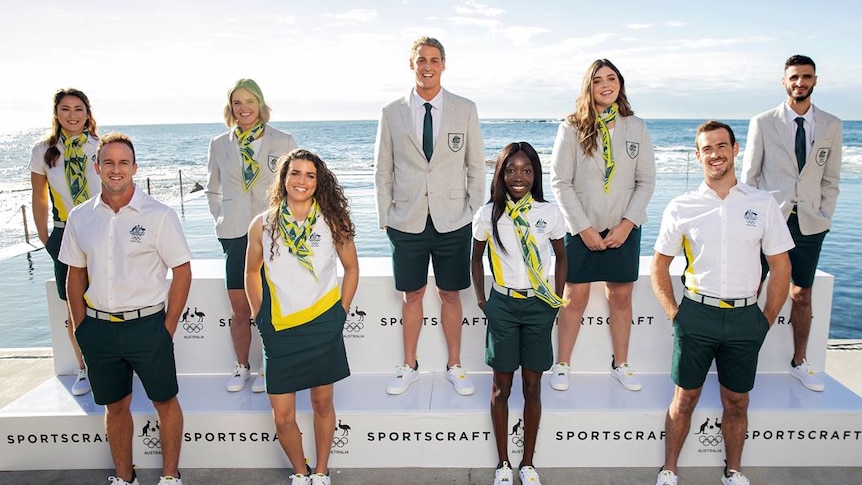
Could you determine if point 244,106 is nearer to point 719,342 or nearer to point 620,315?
point 620,315

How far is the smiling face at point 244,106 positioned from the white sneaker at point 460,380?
1.69 m

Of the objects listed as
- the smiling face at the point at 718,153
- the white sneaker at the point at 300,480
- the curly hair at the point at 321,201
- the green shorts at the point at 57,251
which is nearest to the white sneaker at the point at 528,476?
the white sneaker at the point at 300,480

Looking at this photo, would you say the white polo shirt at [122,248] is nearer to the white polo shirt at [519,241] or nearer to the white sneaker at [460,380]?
the white polo shirt at [519,241]

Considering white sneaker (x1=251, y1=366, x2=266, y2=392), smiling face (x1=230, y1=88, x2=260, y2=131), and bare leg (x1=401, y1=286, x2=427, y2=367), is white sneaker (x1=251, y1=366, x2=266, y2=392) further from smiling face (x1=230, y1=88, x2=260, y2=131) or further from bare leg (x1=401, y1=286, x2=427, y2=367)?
smiling face (x1=230, y1=88, x2=260, y2=131)

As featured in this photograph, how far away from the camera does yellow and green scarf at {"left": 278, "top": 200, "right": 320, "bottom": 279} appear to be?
2.62 metres

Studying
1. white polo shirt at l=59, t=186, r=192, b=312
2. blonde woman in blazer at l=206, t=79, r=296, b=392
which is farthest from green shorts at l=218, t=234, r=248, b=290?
white polo shirt at l=59, t=186, r=192, b=312

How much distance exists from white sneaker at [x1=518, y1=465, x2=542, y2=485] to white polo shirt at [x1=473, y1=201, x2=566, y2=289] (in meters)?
0.86

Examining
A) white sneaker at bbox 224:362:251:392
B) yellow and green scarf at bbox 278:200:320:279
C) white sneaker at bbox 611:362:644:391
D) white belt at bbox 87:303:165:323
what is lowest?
white sneaker at bbox 224:362:251:392

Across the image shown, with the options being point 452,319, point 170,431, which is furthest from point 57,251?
point 452,319

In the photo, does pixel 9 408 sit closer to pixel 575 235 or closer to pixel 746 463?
pixel 575 235

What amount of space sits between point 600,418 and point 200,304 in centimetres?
232

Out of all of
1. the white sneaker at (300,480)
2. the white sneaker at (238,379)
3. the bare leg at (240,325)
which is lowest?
the white sneaker at (300,480)

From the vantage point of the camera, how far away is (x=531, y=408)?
9.34 feet

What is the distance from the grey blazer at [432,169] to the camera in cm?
320
